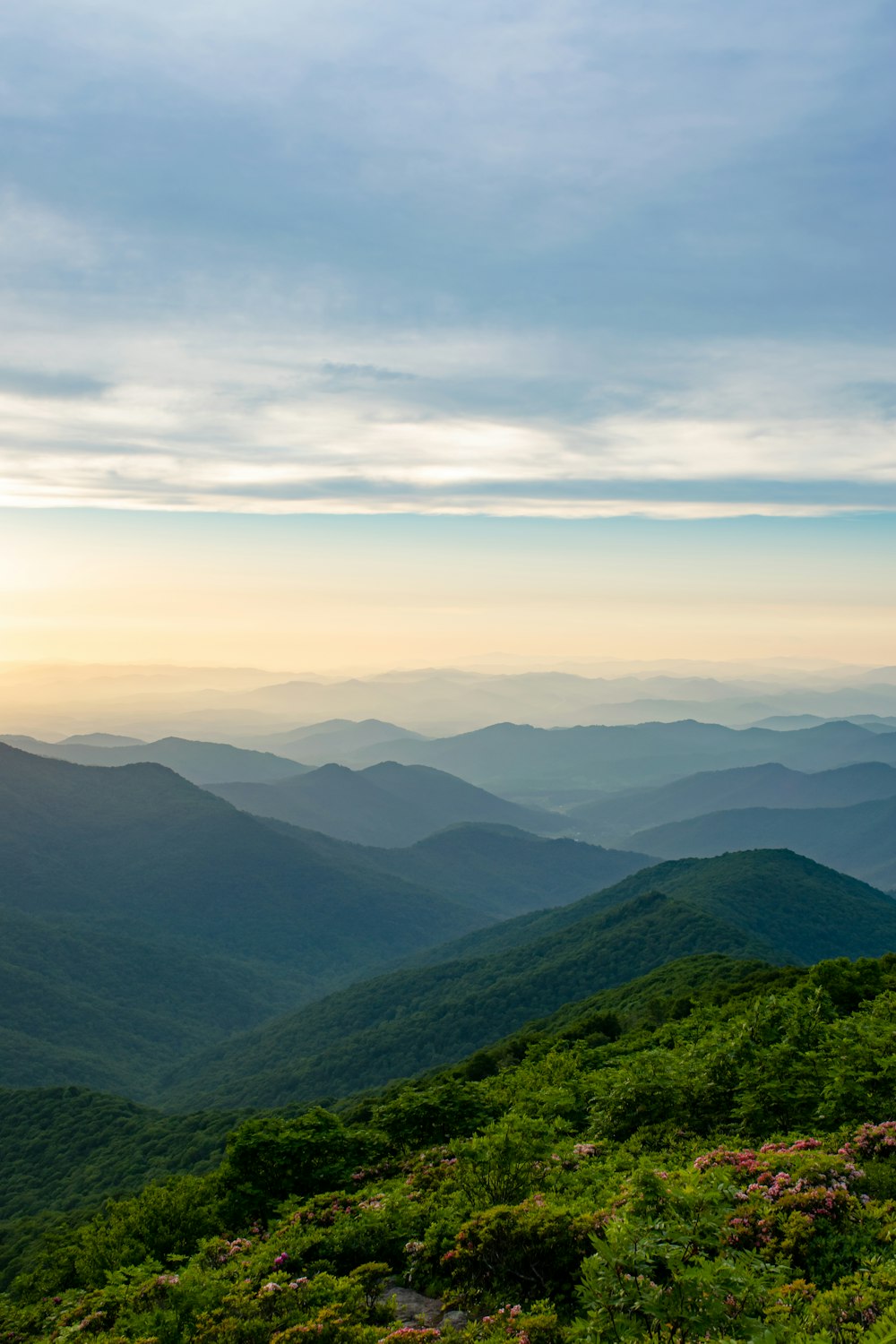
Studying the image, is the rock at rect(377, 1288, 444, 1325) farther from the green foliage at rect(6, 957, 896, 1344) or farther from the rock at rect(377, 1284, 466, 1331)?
the green foliage at rect(6, 957, 896, 1344)

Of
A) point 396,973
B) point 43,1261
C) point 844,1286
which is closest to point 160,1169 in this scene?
point 43,1261

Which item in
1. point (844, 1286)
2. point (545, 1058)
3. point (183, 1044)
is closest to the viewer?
point (844, 1286)

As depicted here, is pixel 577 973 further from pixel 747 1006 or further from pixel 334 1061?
pixel 747 1006

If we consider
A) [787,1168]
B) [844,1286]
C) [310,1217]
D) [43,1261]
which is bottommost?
[43,1261]

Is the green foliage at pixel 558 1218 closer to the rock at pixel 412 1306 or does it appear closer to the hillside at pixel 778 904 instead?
the rock at pixel 412 1306

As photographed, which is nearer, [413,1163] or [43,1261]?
[413,1163]

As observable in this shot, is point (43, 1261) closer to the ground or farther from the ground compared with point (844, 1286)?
closer to the ground

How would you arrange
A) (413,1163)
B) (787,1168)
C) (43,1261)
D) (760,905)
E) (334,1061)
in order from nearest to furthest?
(787,1168) → (413,1163) → (43,1261) → (334,1061) → (760,905)

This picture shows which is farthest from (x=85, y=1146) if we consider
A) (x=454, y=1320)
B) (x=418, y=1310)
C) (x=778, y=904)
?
(x=778, y=904)
